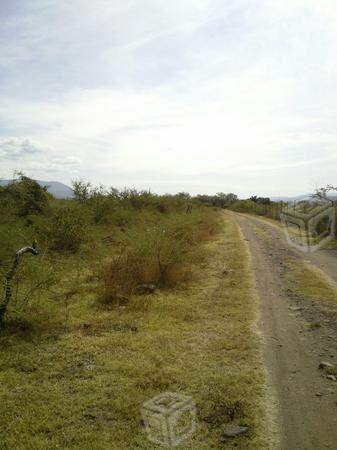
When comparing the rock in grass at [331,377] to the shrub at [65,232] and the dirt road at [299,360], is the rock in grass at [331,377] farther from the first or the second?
the shrub at [65,232]

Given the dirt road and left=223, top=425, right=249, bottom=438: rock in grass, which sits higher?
the dirt road

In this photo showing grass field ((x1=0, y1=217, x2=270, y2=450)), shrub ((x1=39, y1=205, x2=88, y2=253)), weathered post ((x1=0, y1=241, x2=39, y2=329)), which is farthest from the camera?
shrub ((x1=39, y1=205, x2=88, y2=253))

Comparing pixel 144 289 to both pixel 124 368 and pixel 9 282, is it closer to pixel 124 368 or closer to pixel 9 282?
pixel 9 282

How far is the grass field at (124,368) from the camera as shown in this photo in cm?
414

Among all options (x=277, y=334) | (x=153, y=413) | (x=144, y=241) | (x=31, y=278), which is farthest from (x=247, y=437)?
A: (x=144, y=241)

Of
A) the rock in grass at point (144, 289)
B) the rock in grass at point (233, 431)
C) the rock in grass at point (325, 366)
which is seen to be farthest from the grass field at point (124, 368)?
the rock in grass at point (325, 366)

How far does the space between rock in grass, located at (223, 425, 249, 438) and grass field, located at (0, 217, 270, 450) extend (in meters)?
0.07

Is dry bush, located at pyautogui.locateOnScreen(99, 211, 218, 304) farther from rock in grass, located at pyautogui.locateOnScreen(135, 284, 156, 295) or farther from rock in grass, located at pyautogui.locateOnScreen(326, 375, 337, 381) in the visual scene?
rock in grass, located at pyautogui.locateOnScreen(326, 375, 337, 381)

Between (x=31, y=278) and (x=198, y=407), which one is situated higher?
(x=31, y=278)

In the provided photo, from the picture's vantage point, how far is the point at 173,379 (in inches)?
206

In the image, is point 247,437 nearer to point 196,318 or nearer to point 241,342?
point 241,342

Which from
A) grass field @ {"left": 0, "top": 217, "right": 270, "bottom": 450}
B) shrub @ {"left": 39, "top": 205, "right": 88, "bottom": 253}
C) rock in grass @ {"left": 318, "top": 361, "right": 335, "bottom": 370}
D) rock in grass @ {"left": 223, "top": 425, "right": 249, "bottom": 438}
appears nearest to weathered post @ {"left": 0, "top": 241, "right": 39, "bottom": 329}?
grass field @ {"left": 0, "top": 217, "right": 270, "bottom": 450}

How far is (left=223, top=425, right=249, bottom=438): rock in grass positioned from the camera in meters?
4.02

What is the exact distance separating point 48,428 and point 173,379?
1.72 meters
